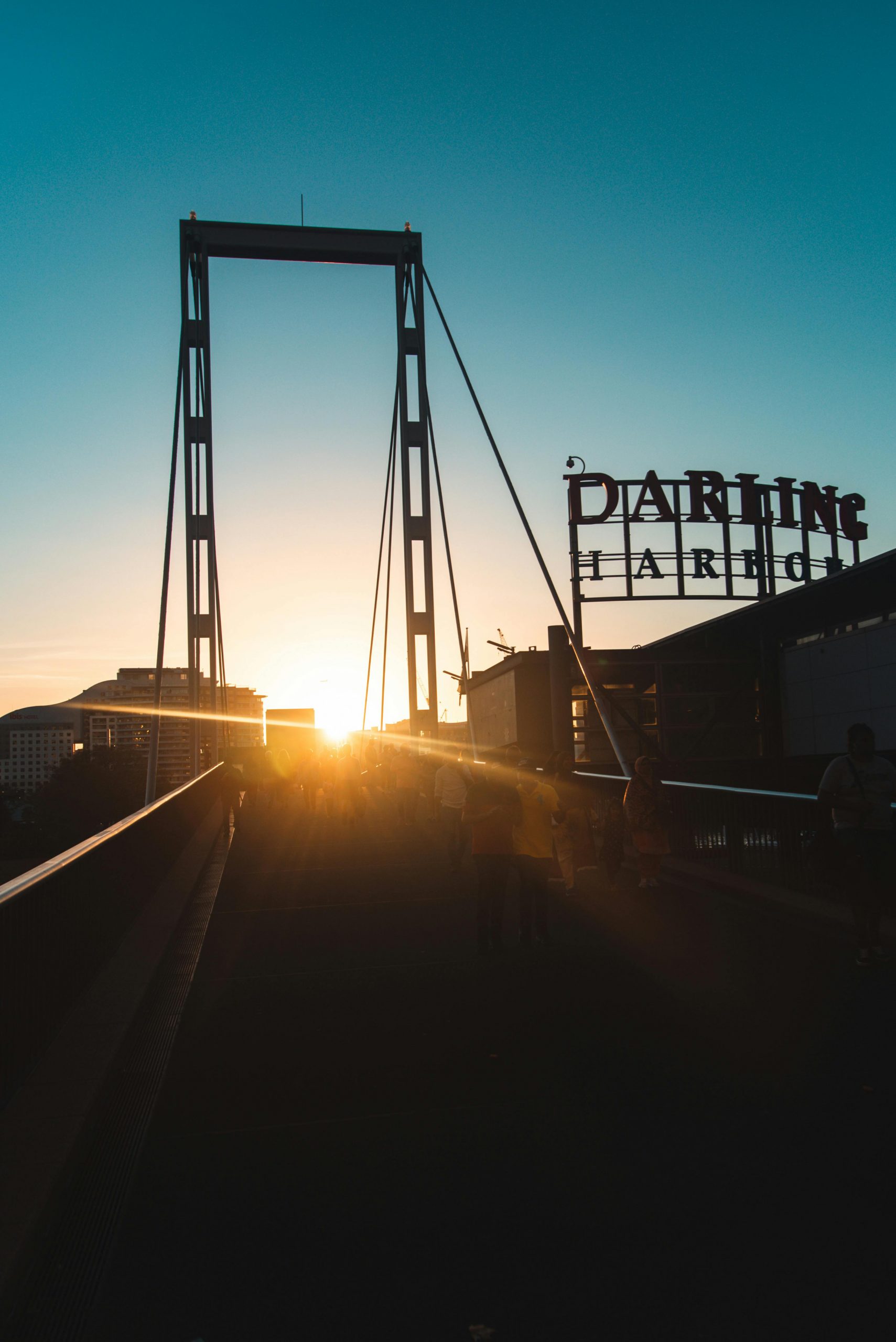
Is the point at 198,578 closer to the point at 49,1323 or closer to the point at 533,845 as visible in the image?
the point at 533,845

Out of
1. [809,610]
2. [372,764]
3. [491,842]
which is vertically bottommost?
[491,842]

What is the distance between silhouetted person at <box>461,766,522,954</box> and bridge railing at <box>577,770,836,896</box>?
2114 millimetres

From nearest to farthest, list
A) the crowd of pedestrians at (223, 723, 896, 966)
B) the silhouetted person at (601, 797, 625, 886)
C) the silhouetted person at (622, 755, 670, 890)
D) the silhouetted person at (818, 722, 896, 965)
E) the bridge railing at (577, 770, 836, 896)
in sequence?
the silhouetted person at (818, 722, 896, 965) → the crowd of pedestrians at (223, 723, 896, 966) → the bridge railing at (577, 770, 836, 896) → the silhouetted person at (622, 755, 670, 890) → the silhouetted person at (601, 797, 625, 886)

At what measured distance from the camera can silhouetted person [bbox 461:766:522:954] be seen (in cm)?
788

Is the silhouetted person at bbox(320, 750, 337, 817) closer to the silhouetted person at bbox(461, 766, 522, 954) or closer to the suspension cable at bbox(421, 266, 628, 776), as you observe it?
the suspension cable at bbox(421, 266, 628, 776)

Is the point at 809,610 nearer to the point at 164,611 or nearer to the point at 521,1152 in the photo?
the point at 164,611

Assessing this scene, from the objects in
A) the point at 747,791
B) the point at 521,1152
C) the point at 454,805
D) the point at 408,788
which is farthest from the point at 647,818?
the point at 408,788

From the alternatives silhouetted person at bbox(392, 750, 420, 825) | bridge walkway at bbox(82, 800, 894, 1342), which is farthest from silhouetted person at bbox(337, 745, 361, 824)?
bridge walkway at bbox(82, 800, 894, 1342)

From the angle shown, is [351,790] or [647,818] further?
[351,790]

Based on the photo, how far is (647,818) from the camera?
35.2 feet

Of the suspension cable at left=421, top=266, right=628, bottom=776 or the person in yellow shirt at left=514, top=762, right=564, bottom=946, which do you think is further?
the suspension cable at left=421, top=266, right=628, bottom=776

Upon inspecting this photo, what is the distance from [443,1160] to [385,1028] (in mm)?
1948

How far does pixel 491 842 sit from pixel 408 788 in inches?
471

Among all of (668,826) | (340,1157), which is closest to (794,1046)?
(340,1157)
